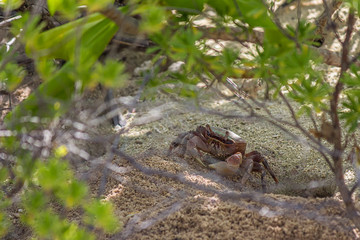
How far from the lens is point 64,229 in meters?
1.25

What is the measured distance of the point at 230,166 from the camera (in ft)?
8.66

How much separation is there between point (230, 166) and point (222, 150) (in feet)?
0.63

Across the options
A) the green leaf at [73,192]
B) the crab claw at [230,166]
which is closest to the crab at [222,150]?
the crab claw at [230,166]

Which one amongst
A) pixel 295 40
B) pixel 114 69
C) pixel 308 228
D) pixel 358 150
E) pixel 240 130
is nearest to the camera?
pixel 114 69

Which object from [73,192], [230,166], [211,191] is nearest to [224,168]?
[230,166]

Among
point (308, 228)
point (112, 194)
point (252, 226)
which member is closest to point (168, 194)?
point (112, 194)

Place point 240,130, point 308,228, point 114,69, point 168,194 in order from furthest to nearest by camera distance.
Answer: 1. point 240,130
2. point 168,194
3. point 308,228
4. point 114,69

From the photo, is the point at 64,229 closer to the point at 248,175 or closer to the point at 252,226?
the point at 252,226

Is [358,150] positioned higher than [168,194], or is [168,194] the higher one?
[358,150]

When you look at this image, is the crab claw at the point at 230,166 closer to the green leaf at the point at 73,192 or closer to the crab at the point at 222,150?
the crab at the point at 222,150

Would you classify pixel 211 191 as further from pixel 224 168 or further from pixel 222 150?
pixel 222 150

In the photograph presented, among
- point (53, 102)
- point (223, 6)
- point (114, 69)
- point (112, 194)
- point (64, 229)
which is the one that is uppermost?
point (114, 69)

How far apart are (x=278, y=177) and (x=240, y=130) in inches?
19.4

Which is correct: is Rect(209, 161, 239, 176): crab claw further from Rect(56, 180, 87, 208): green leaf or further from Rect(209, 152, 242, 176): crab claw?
Rect(56, 180, 87, 208): green leaf
